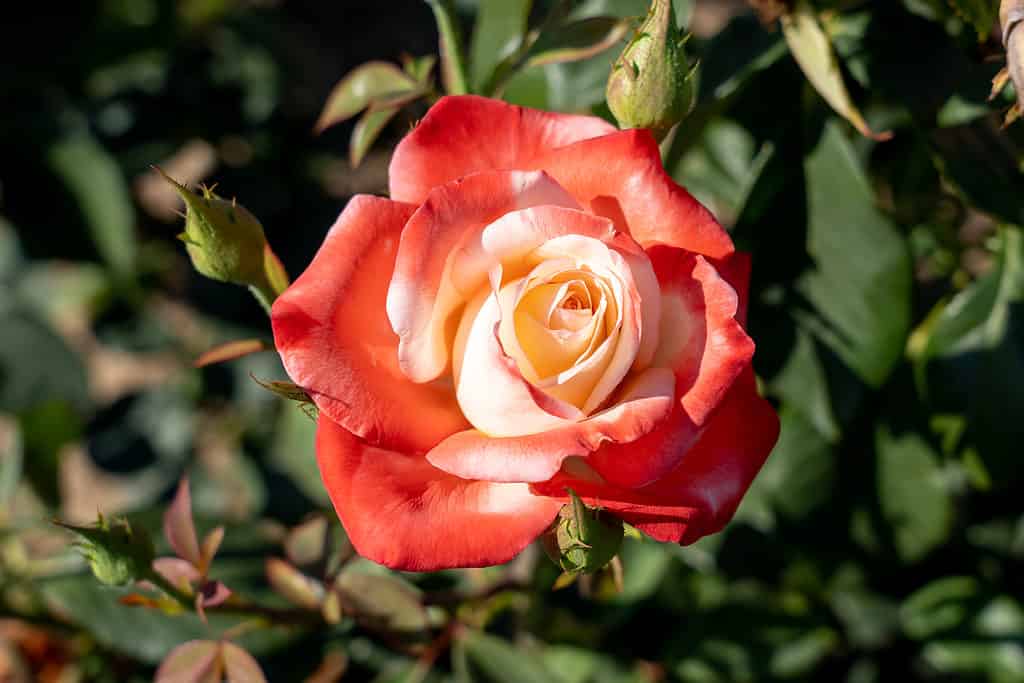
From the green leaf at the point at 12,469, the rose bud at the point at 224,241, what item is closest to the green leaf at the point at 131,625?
the green leaf at the point at 12,469

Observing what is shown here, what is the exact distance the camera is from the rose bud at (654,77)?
0.61 metres

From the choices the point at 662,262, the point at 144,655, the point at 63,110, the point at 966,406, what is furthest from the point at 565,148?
the point at 63,110

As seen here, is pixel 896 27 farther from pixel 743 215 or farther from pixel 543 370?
pixel 543 370

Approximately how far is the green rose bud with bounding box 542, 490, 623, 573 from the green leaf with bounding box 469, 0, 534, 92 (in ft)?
1.69

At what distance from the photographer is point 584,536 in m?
0.54

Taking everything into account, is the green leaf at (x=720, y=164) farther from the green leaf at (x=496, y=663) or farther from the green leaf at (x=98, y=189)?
the green leaf at (x=98, y=189)

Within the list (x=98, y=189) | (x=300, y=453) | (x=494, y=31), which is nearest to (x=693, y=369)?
(x=494, y=31)

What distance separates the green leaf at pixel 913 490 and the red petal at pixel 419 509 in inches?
25.2

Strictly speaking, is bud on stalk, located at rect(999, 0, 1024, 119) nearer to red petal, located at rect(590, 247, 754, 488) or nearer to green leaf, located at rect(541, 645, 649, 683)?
red petal, located at rect(590, 247, 754, 488)

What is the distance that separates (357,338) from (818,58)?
460 mm

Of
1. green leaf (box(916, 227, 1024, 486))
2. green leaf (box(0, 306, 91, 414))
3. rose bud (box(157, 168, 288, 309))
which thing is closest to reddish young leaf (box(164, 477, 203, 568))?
rose bud (box(157, 168, 288, 309))

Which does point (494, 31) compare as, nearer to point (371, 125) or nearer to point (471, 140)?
point (371, 125)

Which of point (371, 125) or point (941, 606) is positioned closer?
point (371, 125)

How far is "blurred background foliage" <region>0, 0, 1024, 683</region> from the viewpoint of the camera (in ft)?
2.93
